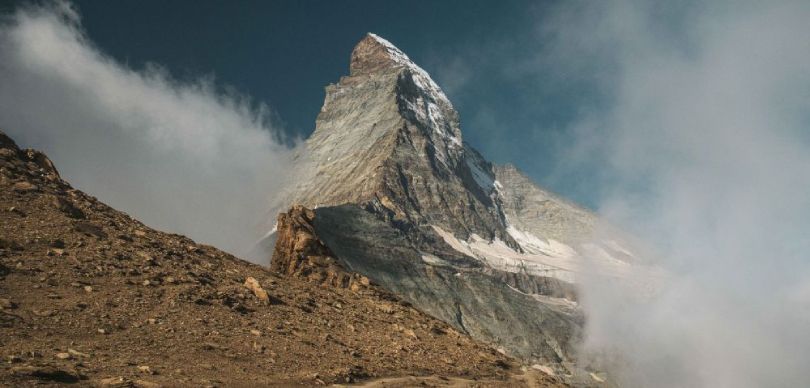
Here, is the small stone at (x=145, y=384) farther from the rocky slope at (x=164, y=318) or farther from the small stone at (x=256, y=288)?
the small stone at (x=256, y=288)

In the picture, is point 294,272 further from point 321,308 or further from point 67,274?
point 67,274

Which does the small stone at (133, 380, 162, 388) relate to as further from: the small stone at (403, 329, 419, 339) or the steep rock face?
the steep rock face

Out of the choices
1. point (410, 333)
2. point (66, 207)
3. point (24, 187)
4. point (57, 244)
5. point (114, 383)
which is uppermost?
point (24, 187)

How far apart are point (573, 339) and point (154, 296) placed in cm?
16504

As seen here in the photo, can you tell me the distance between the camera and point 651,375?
188 m

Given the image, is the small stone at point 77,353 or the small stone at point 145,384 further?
the small stone at point 77,353

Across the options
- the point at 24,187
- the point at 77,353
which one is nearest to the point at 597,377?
the point at 24,187

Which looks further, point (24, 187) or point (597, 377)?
point (597, 377)

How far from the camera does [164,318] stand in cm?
1938

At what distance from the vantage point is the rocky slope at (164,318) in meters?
15.8

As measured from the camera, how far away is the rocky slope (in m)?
15.8

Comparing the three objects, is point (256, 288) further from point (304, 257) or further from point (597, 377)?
point (597, 377)

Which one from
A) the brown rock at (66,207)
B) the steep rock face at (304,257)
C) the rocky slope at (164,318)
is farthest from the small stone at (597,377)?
the brown rock at (66,207)

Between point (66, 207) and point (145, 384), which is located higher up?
point (66, 207)
